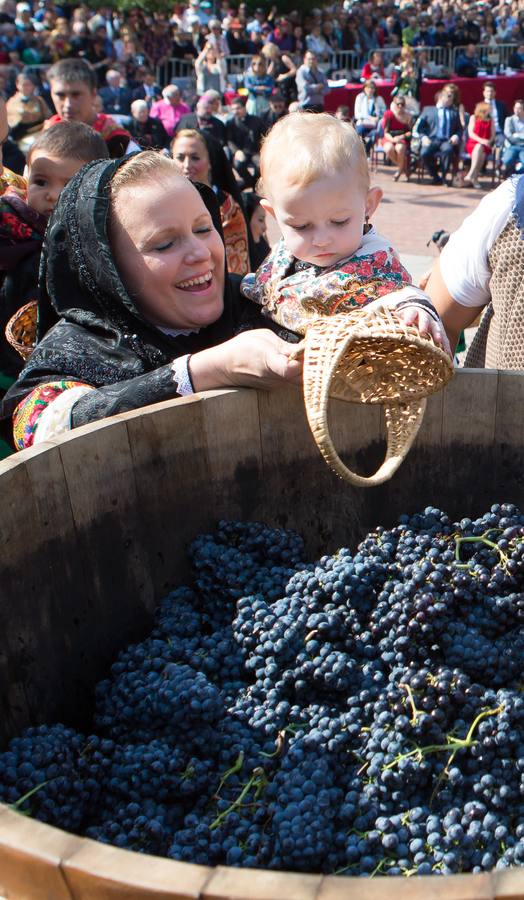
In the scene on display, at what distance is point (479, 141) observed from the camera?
1307 centimetres

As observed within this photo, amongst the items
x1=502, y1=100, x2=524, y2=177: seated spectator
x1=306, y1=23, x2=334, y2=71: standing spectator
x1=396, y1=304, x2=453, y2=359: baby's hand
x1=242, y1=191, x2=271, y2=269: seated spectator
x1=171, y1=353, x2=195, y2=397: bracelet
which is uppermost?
x1=306, y1=23, x2=334, y2=71: standing spectator

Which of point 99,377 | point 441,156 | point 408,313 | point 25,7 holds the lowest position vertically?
point 441,156

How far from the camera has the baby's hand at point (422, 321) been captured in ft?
5.65

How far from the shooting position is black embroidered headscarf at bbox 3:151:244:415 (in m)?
2.02

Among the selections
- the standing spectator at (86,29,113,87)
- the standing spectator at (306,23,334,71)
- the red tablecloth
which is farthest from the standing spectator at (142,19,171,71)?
the red tablecloth

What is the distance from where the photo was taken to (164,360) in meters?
2.05

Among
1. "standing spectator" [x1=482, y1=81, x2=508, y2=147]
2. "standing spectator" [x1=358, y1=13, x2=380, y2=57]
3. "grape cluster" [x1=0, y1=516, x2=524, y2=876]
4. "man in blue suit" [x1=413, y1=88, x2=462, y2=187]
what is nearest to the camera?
"grape cluster" [x1=0, y1=516, x2=524, y2=876]

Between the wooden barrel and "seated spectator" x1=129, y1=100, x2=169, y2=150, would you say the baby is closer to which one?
the wooden barrel

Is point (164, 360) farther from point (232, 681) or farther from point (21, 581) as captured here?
point (232, 681)

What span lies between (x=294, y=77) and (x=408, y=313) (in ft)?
49.8

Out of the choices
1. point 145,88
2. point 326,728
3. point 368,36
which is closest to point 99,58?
point 145,88

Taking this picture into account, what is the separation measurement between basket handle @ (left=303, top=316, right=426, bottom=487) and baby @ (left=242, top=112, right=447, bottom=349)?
393 mm

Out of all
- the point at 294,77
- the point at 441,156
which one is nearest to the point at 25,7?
the point at 294,77

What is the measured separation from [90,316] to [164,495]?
1.79 feet
